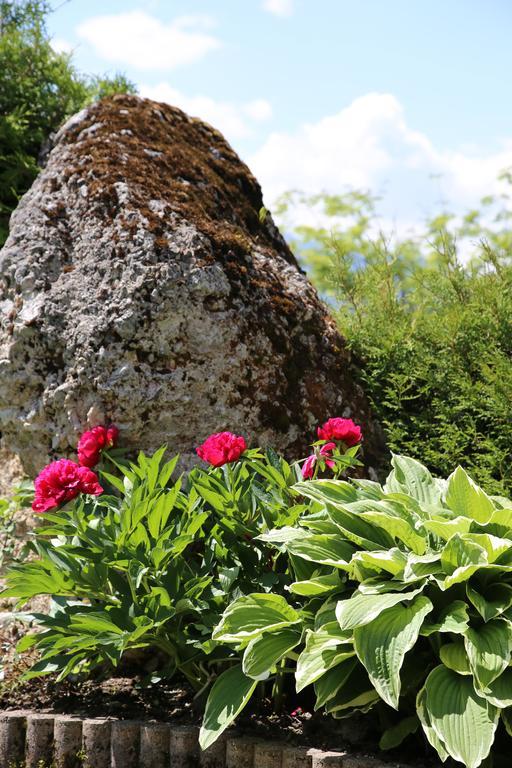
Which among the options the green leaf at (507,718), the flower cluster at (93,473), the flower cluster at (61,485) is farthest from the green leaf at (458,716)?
the flower cluster at (61,485)

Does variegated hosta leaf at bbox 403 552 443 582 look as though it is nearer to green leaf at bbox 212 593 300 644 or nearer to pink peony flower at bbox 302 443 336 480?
green leaf at bbox 212 593 300 644

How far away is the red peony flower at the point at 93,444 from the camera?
375 cm

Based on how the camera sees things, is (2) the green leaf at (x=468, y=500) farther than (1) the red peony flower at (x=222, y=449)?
No

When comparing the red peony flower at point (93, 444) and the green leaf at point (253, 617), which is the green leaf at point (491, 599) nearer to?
the green leaf at point (253, 617)

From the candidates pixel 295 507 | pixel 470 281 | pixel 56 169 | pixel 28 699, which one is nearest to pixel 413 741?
pixel 295 507

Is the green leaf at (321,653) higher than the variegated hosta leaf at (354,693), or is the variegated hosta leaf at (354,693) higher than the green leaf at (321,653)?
the green leaf at (321,653)

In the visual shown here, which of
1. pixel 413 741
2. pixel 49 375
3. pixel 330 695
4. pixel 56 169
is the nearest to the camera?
pixel 330 695

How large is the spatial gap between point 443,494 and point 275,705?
1.08 m

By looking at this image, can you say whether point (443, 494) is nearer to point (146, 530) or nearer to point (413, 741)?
point (413, 741)

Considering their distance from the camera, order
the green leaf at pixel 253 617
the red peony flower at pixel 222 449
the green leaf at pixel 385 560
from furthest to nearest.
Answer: the red peony flower at pixel 222 449, the green leaf at pixel 253 617, the green leaf at pixel 385 560

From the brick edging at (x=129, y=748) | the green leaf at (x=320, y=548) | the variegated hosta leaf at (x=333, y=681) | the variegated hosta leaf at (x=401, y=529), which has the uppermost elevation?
the variegated hosta leaf at (x=401, y=529)

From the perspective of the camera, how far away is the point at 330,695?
271 centimetres

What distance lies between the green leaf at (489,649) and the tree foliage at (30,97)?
482cm

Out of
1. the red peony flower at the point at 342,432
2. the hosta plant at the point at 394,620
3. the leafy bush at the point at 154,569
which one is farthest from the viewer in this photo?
the red peony flower at the point at 342,432
